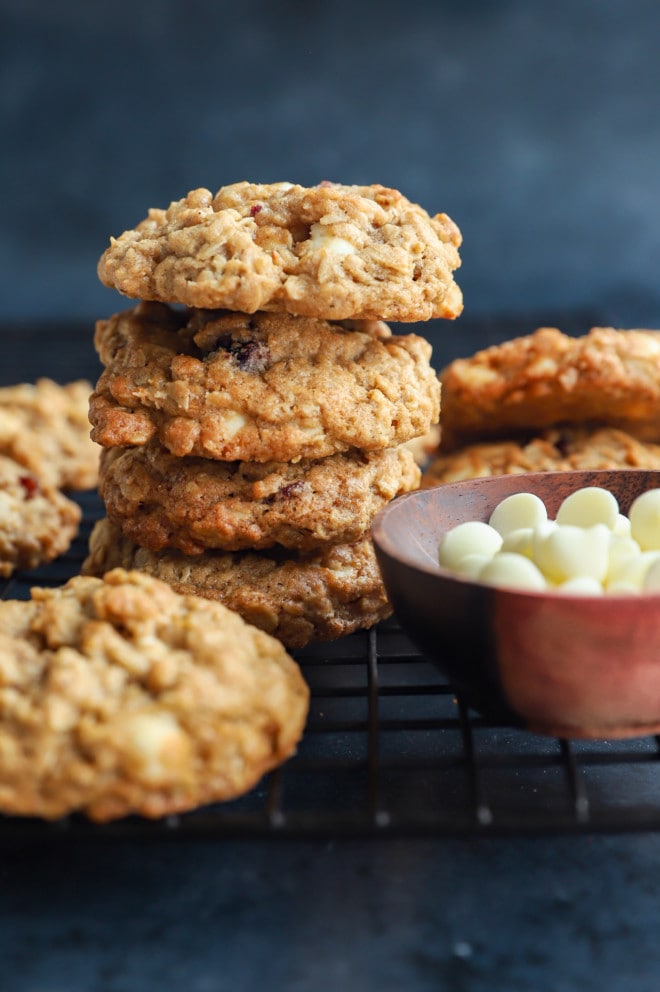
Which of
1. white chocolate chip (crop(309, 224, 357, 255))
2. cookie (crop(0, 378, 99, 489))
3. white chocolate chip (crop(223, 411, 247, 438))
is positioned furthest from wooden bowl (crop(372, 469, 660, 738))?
cookie (crop(0, 378, 99, 489))

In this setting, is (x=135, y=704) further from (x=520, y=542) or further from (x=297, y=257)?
(x=297, y=257)

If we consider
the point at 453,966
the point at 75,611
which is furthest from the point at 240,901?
the point at 75,611

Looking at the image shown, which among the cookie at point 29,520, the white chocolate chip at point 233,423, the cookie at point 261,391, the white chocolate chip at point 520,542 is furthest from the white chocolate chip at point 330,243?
the cookie at point 29,520

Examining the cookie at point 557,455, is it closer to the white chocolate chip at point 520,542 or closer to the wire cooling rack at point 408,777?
the wire cooling rack at point 408,777

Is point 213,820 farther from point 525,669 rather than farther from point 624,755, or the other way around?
point 624,755

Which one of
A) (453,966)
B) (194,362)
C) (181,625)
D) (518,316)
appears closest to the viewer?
(453,966)
